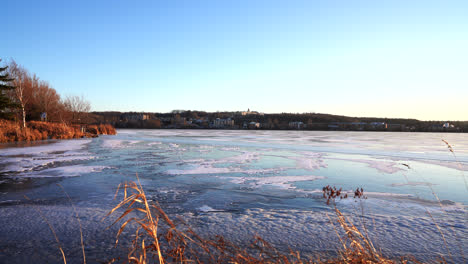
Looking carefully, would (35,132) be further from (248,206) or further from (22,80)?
(248,206)

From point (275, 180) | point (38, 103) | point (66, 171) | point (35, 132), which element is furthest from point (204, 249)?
point (38, 103)

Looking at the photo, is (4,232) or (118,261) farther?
(4,232)

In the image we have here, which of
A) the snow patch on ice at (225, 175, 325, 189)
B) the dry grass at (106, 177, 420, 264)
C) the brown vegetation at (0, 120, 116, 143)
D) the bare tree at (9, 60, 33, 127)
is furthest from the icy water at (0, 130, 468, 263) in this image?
the bare tree at (9, 60, 33, 127)

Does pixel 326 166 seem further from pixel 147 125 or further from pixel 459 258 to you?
pixel 147 125

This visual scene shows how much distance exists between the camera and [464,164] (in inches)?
353

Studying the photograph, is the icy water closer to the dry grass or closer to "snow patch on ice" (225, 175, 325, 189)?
"snow patch on ice" (225, 175, 325, 189)

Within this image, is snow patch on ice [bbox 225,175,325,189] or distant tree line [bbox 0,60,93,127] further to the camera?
distant tree line [bbox 0,60,93,127]

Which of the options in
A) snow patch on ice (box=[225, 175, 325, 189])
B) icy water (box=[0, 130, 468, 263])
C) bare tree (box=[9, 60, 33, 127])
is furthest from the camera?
bare tree (box=[9, 60, 33, 127])

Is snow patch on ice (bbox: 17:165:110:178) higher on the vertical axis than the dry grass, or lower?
lower

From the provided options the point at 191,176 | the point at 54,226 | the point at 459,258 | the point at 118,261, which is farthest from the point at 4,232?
the point at 459,258

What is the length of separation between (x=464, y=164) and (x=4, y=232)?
38.3 feet

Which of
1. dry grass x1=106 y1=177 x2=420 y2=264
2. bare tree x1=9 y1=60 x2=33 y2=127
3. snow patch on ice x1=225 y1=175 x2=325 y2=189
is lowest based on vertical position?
snow patch on ice x1=225 y1=175 x2=325 y2=189

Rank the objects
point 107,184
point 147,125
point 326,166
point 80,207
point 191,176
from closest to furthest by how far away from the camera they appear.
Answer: point 80,207
point 107,184
point 191,176
point 326,166
point 147,125

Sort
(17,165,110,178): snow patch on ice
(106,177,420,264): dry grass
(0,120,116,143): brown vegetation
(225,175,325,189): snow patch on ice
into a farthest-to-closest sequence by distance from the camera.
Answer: (0,120,116,143): brown vegetation
(17,165,110,178): snow patch on ice
(225,175,325,189): snow patch on ice
(106,177,420,264): dry grass
